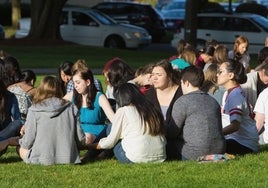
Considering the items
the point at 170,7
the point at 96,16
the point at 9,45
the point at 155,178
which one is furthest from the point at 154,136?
the point at 170,7

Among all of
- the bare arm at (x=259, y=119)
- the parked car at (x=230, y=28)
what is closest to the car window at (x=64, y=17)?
the parked car at (x=230, y=28)

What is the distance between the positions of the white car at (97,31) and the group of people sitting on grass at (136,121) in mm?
→ 22597

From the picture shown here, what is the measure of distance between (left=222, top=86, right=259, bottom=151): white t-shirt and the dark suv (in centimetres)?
3078

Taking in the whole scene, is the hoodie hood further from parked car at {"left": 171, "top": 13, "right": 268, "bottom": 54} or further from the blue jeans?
parked car at {"left": 171, "top": 13, "right": 268, "bottom": 54}

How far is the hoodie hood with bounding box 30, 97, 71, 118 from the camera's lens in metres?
8.77

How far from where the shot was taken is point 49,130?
876cm

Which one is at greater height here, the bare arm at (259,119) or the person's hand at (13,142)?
the bare arm at (259,119)

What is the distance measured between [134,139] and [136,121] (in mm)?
200

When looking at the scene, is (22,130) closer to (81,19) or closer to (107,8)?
(81,19)

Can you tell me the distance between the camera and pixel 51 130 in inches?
345

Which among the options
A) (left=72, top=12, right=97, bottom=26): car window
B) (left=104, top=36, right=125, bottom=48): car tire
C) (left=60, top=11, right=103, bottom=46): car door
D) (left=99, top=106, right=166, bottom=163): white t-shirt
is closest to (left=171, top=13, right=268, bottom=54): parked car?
→ (left=104, top=36, right=125, bottom=48): car tire

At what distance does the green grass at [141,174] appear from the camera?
25.6 ft

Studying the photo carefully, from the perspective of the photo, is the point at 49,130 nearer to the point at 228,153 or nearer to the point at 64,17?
the point at 228,153

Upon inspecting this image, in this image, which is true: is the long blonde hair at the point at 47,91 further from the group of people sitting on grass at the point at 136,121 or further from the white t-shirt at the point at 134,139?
the white t-shirt at the point at 134,139
